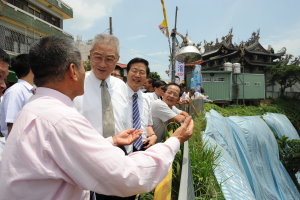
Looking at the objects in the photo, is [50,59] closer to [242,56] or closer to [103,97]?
[103,97]

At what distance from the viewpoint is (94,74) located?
7.14 feet

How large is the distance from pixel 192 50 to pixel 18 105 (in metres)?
6.31

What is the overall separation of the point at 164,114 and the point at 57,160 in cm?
240

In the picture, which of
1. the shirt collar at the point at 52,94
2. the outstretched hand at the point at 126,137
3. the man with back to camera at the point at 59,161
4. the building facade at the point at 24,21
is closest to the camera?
the man with back to camera at the point at 59,161

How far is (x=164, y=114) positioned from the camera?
3166mm

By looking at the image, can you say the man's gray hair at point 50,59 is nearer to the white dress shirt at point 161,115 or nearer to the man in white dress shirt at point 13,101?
the man in white dress shirt at point 13,101

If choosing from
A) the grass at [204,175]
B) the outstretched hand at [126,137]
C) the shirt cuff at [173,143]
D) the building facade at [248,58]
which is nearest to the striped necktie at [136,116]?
the outstretched hand at [126,137]

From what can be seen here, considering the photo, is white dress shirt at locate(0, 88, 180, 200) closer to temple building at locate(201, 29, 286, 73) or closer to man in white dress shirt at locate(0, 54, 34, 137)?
man in white dress shirt at locate(0, 54, 34, 137)

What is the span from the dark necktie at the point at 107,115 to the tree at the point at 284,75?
29390 millimetres

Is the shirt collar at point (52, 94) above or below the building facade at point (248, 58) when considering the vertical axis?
below

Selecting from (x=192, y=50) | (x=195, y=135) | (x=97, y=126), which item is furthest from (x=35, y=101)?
(x=192, y=50)

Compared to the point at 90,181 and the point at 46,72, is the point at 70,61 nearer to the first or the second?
the point at 46,72

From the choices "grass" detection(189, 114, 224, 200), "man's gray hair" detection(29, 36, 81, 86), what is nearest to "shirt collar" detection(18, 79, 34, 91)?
"man's gray hair" detection(29, 36, 81, 86)

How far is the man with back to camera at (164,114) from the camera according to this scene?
313 cm
